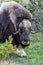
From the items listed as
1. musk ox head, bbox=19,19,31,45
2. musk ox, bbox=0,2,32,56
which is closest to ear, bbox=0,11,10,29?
musk ox, bbox=0,2,32,56

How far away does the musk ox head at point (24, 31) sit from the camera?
5051 millimetres

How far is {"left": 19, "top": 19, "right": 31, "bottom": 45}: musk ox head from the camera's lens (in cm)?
505

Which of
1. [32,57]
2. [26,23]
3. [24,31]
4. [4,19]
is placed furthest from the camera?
[32,57]

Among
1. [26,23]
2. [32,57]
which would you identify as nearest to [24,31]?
[26,23]

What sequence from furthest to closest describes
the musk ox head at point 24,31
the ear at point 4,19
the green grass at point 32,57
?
the ear at point 4,19 → the green grass at point 32,57 → the musk ox head at point 24,31

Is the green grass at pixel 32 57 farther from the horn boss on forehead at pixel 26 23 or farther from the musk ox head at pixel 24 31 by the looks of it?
the horn boss on forehead at pixel 26 23

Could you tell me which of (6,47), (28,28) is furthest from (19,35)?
(6,47)

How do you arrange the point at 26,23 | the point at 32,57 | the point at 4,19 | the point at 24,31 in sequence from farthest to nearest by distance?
the point at 32,57
the point at 4,19
the point at 26,23
the point at 24,31

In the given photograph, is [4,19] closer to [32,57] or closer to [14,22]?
[14,22]

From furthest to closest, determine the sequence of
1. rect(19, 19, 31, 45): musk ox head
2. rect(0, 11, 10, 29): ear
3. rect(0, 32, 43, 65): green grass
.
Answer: rect(0, 11, 10, 29): ear → rect(0, 32, 43, 65): green grass → rect(19, 19, 31, 45): musk ox head

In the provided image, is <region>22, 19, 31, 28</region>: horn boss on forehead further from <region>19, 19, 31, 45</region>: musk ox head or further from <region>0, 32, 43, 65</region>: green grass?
<region>0, 32, 43, 65</region>: green grass

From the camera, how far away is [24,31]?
518 centimetres

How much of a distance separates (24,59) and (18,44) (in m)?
0.29

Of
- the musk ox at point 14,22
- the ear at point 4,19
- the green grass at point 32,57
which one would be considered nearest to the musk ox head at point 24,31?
the musk ox at point 14,22
